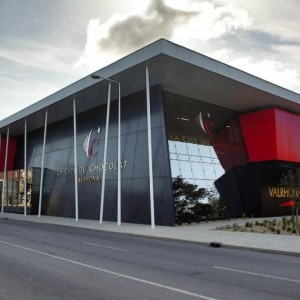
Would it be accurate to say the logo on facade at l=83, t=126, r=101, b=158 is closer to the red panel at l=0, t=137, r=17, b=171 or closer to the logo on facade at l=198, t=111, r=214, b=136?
the logo on facade at l=198, t=111, r=214, b=136

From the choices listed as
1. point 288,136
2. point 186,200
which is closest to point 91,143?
point 186,200

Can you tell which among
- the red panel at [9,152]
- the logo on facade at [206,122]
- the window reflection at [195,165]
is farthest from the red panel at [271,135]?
the red panel at [9,152]

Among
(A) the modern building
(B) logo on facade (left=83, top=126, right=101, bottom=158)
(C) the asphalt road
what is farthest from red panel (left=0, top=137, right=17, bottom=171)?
(C) the asphalt road

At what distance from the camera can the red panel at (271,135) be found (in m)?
29.9

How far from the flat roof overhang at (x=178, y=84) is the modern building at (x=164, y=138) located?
0.07 metres

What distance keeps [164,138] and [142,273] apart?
1621 cm

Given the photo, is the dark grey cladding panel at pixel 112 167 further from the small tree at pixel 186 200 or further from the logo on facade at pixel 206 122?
the logo on facade at pixel 206 122

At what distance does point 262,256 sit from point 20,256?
733 centimetres

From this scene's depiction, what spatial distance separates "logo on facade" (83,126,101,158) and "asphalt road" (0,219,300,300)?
17.8m

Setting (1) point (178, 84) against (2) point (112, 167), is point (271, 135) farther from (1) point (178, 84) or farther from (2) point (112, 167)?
(2) point (112, 167)

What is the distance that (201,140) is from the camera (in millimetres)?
28172

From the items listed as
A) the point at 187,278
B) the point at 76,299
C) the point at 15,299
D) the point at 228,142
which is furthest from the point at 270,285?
the point at 228,142

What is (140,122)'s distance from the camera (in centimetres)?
2688

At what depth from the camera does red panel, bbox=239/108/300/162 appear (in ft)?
98.1
